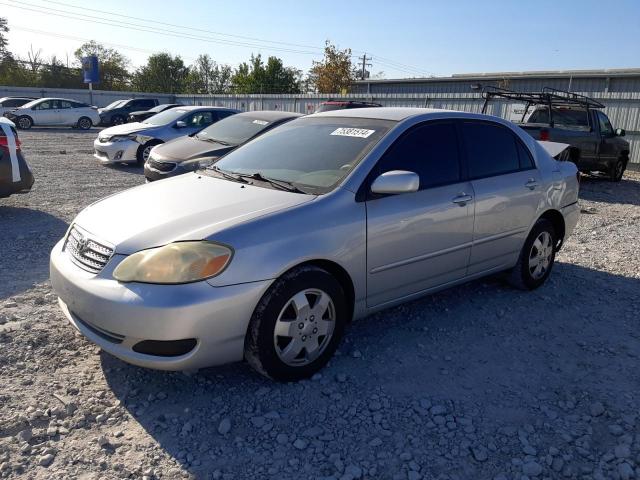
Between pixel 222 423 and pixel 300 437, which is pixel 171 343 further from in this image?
pixel 300 437

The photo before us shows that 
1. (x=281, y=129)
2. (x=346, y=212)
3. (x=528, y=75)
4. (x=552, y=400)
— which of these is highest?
(x=528, y=75)

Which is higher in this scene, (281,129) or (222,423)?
(281,129)

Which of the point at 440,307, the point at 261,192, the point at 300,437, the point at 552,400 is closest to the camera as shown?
the point at 300,437

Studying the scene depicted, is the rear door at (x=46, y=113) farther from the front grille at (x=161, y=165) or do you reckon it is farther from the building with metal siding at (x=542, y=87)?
the front grille at (x=161, y=165)

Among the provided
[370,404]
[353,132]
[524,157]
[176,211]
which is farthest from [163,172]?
[370,404]

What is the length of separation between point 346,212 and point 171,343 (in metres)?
1.31

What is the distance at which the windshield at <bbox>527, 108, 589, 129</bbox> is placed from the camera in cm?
1204

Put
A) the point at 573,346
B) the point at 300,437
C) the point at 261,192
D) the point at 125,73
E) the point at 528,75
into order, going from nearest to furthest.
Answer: the point at 300,437
the point at 261,192
the point at 573,346
the point at 528,75
the point at 125,73

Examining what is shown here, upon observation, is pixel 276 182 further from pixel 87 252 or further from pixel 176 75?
pixel 176 75

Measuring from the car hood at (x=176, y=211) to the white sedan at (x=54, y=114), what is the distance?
2525 cm

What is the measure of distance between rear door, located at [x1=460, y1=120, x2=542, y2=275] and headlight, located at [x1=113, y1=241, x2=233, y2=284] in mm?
2274

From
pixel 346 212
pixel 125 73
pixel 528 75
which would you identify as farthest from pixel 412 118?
pixel 125 73

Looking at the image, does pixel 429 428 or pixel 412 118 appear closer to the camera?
pixel 429 428

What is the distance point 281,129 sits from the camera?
4609 mm
